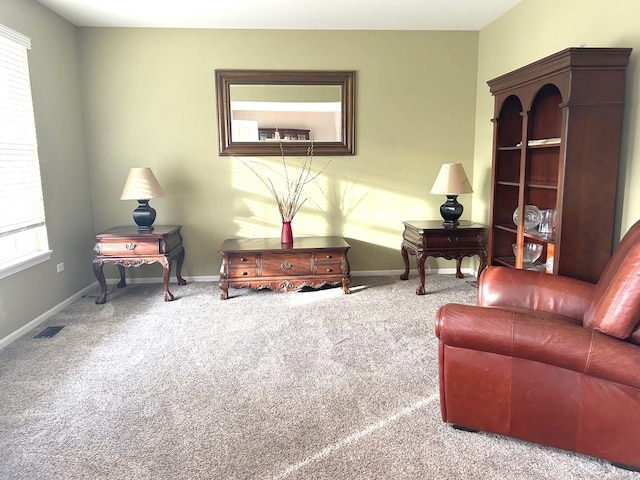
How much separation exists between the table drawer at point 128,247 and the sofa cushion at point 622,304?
341 centimetres

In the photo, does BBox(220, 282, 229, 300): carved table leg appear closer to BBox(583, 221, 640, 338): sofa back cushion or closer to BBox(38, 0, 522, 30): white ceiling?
BBox(38, 0, 522, 30): white ceiling

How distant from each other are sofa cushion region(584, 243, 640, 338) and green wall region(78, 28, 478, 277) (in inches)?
122

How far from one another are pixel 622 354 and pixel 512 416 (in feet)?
1.65

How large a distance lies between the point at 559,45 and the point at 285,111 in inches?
97.6

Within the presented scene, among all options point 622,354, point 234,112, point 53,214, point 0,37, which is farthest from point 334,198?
point 622,354

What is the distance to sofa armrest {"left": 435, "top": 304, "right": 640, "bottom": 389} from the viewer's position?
1.73 metres

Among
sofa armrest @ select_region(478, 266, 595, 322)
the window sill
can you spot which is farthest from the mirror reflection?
sofa armrest @ select_region(478, 266, 595, 322)

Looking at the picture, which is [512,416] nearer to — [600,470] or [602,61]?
[600,470]

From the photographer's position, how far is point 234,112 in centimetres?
467

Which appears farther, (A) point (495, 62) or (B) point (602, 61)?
(A) point (495, 62)

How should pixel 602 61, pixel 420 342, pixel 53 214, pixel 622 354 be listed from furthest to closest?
1. pixel 53 214
2. pixel 420 342
3. pixel 602 61
4. pixel 622 354

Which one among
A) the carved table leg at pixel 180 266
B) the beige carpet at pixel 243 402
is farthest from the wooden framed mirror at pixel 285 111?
the beige carpet at pixel 243 402

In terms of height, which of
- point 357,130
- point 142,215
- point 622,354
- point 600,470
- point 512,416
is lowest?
point 600,470

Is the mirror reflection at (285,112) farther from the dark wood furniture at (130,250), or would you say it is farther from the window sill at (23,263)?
the window sill at (23,263)
